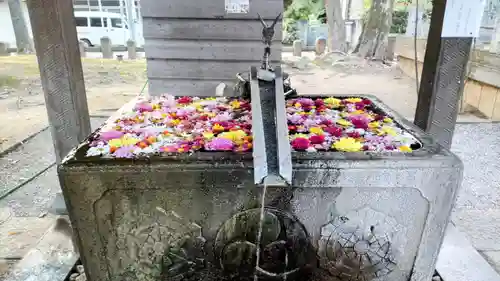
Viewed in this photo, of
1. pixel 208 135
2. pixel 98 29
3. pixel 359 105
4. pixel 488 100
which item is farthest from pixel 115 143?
pixel 98 29

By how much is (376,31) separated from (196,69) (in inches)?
349

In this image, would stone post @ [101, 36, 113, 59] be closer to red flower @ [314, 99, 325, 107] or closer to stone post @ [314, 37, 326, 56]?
stone post @ [314, 37, 326, 56]

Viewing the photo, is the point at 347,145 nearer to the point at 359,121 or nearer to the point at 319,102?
Answer: the point at 359,121

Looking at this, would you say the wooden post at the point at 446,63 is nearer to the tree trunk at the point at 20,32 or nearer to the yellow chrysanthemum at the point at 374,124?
the yellow chrysanthemum at the point at 374,124

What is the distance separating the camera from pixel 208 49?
4234 mm

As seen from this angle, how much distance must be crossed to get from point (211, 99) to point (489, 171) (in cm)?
308

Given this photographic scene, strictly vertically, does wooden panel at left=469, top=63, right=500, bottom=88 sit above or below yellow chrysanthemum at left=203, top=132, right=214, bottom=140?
below

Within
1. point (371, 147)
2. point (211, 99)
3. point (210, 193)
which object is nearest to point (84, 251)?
point (210, 193)

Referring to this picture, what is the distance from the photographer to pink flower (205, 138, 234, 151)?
1.63 meters

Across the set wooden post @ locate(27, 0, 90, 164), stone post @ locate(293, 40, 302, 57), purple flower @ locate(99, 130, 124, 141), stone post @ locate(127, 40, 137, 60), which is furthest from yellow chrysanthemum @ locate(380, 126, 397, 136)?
stone post @ locate(127, 40, 137, 60)

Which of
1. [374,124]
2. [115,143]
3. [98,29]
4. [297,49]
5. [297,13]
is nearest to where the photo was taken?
[115,143]

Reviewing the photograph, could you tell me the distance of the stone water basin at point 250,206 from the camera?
4.99ft

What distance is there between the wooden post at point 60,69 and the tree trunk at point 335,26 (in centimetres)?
1032

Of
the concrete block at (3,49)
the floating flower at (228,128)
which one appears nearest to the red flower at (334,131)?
the floating flower at (228,128)
